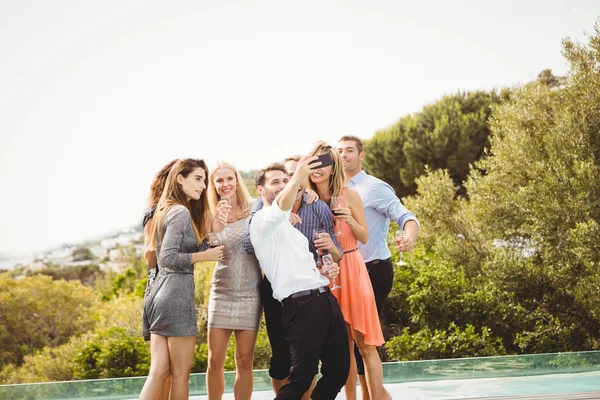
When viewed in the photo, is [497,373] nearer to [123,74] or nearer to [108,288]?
[108,288]

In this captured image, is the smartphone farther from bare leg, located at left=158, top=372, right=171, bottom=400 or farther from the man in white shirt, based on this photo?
bare leg, located at left=158, top=372, right=171, bottom=400

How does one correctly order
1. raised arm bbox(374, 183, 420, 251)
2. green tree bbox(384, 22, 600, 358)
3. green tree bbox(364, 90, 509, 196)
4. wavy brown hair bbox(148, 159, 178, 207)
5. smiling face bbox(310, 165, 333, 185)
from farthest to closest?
green tree bbox(364, 90, 509, 196) → green tree bbox(384, 22, 600, 358) → raised arm bbox(374, 183, 420, 251) → wavy brown hair bbox(148, 159, 178, 207) → smiling face bbox(310, 165, 333, 185)

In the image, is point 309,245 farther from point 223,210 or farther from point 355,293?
point 223,210

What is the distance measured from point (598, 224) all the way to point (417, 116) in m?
15.6

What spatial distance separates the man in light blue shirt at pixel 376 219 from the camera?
4.30 meters

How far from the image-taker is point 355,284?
13.0 ft

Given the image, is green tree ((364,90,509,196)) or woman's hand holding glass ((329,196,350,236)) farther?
green tree ((364,90,509,196))

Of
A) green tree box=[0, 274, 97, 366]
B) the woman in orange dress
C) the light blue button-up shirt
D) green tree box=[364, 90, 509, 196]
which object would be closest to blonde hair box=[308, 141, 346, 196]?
the woman in orange dress

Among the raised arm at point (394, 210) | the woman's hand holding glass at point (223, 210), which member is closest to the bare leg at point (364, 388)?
the raised arm at point (394, 210)

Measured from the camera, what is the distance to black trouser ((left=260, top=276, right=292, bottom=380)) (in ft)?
13.0

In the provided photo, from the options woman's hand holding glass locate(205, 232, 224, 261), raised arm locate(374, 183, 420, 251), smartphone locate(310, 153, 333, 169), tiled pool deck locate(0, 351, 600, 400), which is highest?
smartphone locate(310, 153, 333, 169)

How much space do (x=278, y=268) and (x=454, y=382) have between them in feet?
9.19

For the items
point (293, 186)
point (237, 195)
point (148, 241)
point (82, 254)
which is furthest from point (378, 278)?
point (82, 254)

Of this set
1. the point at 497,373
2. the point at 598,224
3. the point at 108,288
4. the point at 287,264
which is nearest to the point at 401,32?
the point at 108,288
